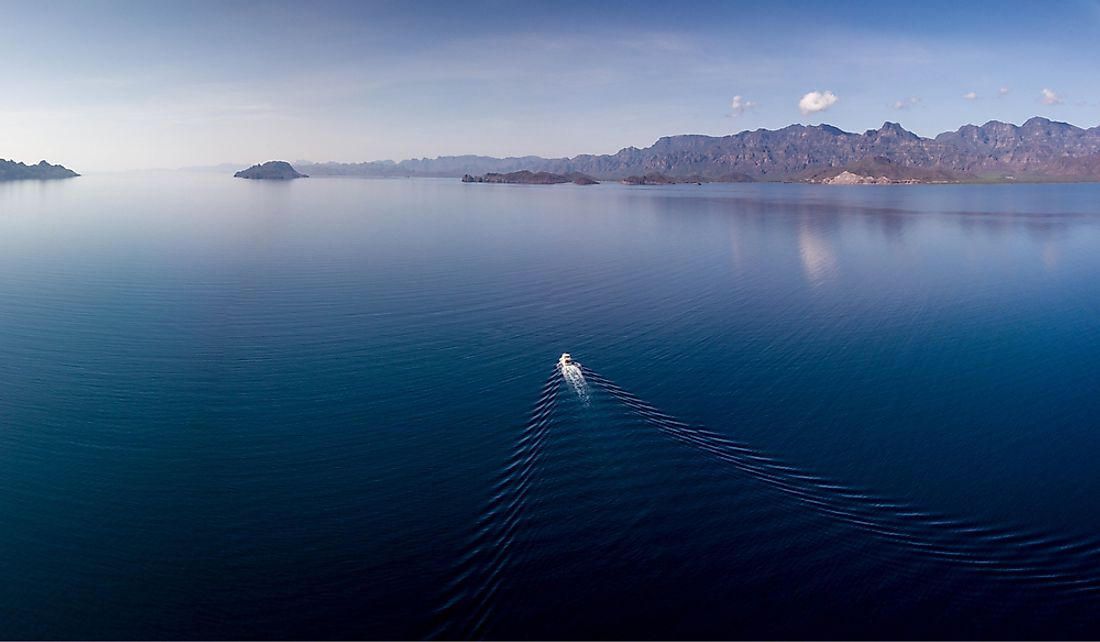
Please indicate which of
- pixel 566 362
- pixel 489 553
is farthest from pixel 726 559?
pixel 566 362

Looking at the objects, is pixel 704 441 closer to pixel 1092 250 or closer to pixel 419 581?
pixel 419 581

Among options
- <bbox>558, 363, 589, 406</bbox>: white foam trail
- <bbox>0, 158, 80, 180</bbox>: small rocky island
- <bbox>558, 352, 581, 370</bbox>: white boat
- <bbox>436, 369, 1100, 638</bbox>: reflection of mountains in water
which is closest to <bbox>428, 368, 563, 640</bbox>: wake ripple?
<bbox>436, 369, 1100, 638</bbox>: reflection of mountains in water

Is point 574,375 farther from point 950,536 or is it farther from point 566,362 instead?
point 950,536

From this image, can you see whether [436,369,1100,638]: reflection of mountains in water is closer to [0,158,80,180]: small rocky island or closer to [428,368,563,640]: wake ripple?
[428,368,563,640]: wake ripple

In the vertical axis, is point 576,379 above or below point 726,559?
above

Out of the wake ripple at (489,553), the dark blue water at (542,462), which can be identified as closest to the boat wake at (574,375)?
the dark blue water at (542,462)

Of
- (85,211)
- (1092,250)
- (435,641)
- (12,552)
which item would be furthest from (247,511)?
(85,211)

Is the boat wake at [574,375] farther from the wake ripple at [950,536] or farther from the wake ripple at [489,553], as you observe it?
the wake ripple at [950,536]
